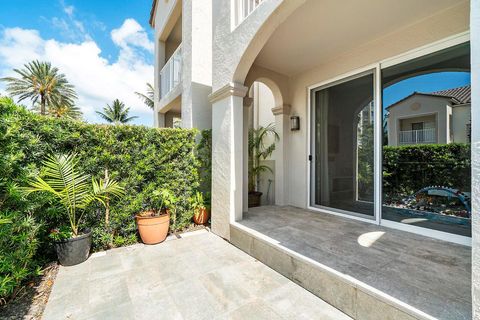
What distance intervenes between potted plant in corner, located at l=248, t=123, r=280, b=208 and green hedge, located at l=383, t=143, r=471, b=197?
2660 millimetres

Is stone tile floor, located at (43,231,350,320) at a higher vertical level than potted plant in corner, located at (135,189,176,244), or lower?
lower

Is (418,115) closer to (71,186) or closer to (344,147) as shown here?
(344,147)

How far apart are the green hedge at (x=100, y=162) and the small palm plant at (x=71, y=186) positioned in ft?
0.40

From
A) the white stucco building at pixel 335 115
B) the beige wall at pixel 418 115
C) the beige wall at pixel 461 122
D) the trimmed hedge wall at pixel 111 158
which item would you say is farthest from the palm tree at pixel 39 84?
the beige wall at pixel 461 122

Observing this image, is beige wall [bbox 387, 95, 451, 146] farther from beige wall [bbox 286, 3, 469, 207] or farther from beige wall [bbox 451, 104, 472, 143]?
beige wall [bbox 286, 3, 469, 207]

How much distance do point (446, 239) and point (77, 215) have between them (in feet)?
17.7

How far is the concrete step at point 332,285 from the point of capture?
1710 millimetres

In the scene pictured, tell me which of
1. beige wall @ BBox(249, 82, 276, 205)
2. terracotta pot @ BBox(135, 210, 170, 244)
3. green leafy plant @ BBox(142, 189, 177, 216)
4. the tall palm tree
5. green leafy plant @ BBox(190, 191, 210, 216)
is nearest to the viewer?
terracotta pot @ BBox(135, 210, 170, 244)

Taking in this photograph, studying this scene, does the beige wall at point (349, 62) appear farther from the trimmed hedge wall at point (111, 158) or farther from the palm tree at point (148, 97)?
the palm tree at point (148, 97)

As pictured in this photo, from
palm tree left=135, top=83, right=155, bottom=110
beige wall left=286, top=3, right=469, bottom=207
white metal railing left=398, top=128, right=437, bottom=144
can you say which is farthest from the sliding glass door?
palm tree left=135, top=83, right=155, bottom=110

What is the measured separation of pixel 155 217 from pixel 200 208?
110cm

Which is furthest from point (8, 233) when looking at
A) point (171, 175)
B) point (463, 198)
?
point (463, 198)

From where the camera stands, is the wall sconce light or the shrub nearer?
the shrub

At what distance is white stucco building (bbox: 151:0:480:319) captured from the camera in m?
2.04
